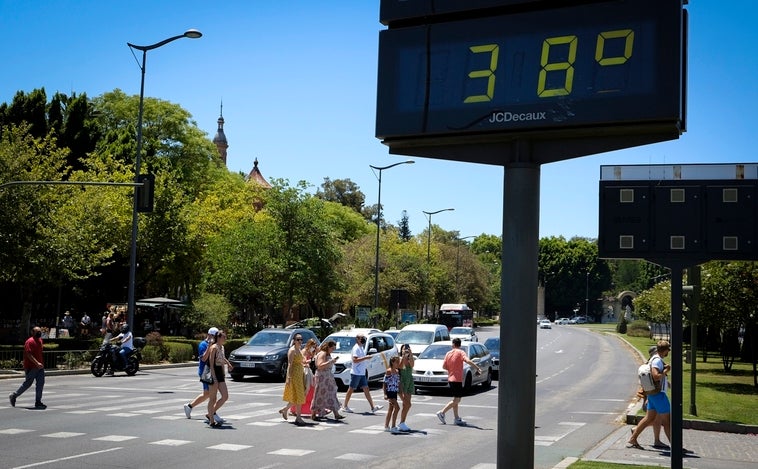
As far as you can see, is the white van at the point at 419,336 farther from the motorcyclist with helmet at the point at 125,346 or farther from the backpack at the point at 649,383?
the backpack at the point at 649,383

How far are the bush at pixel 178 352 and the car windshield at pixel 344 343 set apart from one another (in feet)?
30.7

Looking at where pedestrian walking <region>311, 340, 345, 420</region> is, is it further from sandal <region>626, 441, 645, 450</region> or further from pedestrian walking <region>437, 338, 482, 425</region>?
sandal <region>626, 441, 645, 450</region>

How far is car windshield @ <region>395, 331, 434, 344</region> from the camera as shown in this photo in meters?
30.0

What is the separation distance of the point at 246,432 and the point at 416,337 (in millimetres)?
16158

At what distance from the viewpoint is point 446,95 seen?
19.8 feet

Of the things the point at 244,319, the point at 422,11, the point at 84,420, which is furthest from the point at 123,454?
the point at 244,319

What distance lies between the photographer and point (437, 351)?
2469 centimetres

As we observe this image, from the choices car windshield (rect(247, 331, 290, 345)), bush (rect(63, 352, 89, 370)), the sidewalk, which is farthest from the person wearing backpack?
bush (rect(63, 352, 89, 370))

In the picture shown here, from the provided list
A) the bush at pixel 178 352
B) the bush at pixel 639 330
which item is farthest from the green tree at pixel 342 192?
the bush at pixel 178 352

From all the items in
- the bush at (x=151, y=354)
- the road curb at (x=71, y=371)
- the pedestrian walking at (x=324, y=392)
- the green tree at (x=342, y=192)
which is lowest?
the road curb at (x=71, y=371)

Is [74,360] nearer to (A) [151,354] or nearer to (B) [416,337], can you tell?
(A) [151,354]

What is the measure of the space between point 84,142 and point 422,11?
48.8 m

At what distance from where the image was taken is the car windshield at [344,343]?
83.6 feet

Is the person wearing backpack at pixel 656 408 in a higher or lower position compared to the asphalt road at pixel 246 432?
higher
